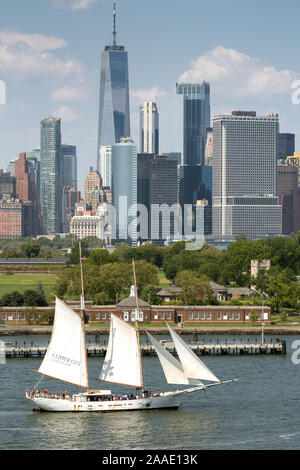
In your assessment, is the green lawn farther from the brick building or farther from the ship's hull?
the ship's hull

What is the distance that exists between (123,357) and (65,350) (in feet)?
12.5

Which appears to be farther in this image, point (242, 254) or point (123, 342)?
point (242, 254)

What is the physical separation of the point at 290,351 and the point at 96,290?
120 ft

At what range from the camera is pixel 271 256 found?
164125 mm

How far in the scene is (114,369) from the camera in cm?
6800

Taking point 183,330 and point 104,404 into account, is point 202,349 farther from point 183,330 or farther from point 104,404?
point 104,404

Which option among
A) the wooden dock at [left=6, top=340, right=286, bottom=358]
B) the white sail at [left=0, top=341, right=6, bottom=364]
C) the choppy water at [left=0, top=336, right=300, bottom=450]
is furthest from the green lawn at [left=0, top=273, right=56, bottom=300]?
the choppy water at [left=0, top=336, right=300, bottom=450]

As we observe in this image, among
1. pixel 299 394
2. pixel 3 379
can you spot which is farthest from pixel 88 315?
pixel 299 394

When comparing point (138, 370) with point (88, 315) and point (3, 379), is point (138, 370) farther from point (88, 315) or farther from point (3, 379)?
point (88, 315)

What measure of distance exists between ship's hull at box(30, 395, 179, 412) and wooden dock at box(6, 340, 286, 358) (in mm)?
26632

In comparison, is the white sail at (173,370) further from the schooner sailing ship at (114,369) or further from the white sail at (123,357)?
the white sail at (123,357)

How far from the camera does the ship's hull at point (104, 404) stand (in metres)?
65.7

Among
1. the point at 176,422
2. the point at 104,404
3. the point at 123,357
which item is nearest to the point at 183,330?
the point at 123,357
